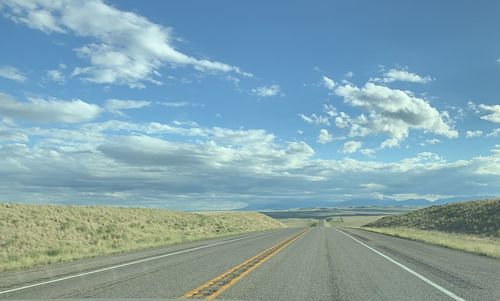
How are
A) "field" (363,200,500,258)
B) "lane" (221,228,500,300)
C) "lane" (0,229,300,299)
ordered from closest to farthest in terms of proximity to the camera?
"lane" (221,228,500,300) → "lane" (0,229,300,299) → "field" (363,200,500,258)

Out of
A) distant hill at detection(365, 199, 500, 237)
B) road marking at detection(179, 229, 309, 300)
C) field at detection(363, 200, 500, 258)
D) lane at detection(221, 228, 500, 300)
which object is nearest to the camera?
road marking at detection(179, 229, 309, 300)

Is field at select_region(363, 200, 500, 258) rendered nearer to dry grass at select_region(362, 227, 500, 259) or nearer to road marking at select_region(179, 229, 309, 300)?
dry grass at select_region(362, 227, 500, 259)

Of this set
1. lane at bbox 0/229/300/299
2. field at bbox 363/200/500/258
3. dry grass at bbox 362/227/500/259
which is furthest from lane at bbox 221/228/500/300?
field at bbox 363/200/500/258

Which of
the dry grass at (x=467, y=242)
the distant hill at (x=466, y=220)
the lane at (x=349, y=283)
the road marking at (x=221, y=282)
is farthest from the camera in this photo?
the distant hill at (x=466, y=220)

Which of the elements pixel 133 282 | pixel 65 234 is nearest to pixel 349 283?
pixel 133 282

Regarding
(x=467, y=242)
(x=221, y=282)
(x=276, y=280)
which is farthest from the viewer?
(x=467, y=242)

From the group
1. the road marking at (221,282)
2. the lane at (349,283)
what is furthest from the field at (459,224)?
the road marking at (221,282)

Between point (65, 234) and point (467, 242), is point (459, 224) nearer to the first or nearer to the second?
point (467, 242)

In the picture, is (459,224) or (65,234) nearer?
(65,234)

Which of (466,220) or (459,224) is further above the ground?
(466,220)

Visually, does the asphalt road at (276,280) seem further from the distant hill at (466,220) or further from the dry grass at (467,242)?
the distant hill at (466,220)

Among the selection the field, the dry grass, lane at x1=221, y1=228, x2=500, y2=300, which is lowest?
lane at x1=221, y1=228, x2=500, y2=300

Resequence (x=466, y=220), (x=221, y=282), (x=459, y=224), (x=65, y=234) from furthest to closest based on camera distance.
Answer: (x=466, y=220) → (x=459, y=224) → (x=65, y=234) → (x=221, y=282)

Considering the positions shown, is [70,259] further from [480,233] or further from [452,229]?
[452,229]
